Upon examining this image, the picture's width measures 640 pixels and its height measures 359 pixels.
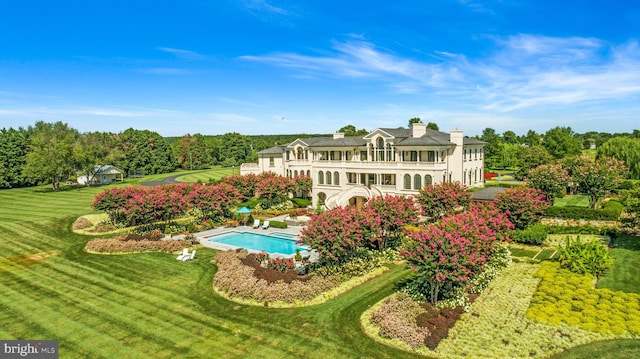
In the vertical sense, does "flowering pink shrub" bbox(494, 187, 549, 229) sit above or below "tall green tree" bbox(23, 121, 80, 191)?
below

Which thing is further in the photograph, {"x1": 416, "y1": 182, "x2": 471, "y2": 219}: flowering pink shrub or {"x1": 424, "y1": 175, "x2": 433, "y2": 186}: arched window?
{"x1": 424, "y1": 175, "x2": 433, "y2": 186}: arched window

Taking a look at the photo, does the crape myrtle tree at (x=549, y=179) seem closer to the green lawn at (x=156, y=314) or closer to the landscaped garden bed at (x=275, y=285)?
the green lawn at (x=156, y=314)

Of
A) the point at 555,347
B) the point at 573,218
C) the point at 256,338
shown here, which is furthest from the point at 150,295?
the point at 573,218

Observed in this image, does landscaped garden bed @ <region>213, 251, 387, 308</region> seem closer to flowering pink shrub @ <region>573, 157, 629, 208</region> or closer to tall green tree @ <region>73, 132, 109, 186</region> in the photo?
flowering pink shrub @ <region>573, 157, 629, 208</region>

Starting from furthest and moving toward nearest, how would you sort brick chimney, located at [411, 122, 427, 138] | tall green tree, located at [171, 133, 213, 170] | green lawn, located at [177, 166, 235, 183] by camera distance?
tall green tree, located at [171, 133, 213, 170]
green lawn, located at [177, 166, 235, 183]
brick chimney, located at [411, 122, 427, 138]

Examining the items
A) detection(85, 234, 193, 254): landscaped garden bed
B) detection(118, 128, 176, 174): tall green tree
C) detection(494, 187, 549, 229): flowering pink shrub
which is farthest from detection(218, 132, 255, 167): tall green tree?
detection(494, 187, 549, 229): flowering pink shrub

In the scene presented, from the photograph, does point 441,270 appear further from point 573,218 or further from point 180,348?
point 573,218
